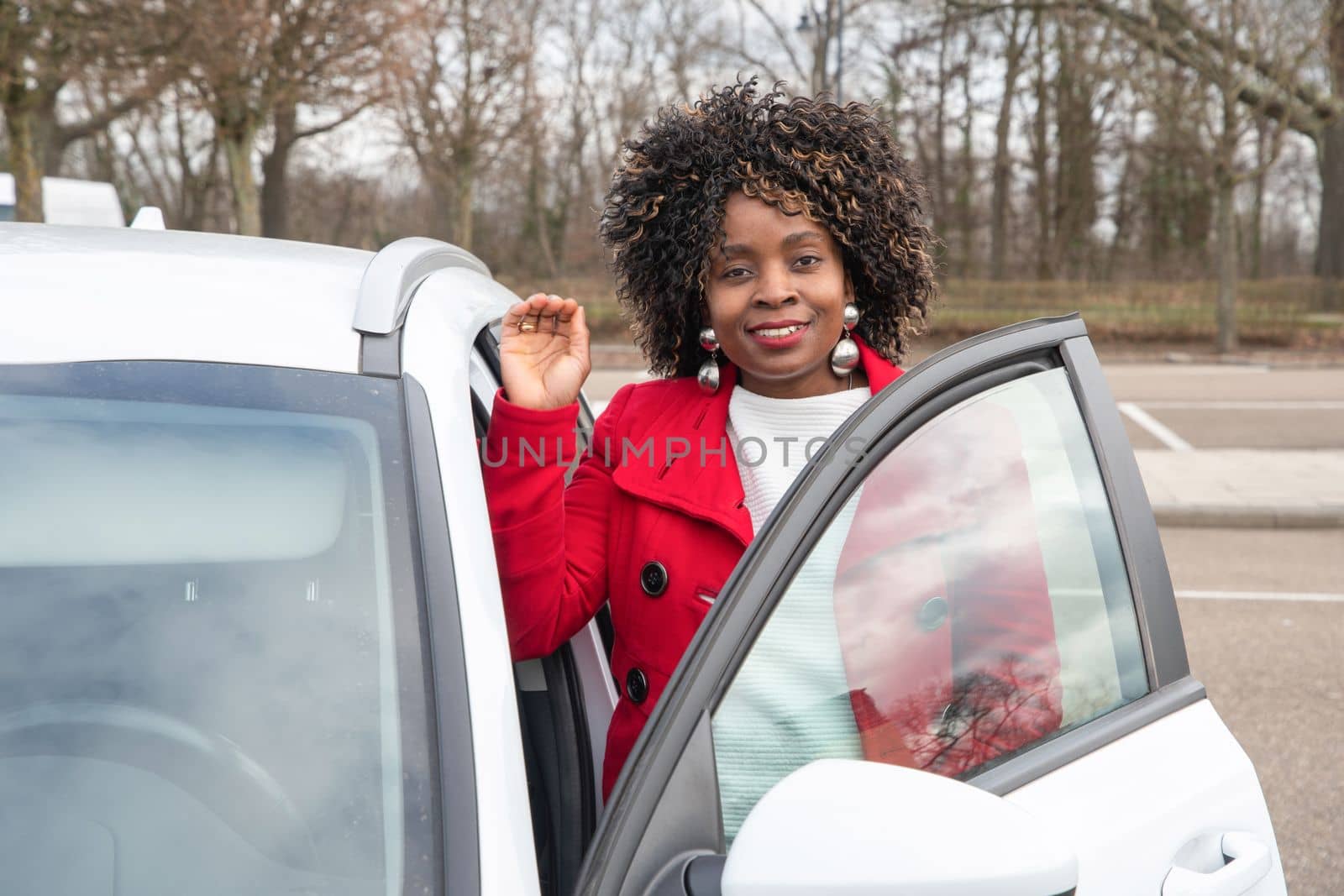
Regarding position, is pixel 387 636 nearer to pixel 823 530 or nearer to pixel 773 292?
pixel 823 530

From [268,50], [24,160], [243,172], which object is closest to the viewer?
[24,160]

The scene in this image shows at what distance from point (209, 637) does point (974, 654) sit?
0.83m

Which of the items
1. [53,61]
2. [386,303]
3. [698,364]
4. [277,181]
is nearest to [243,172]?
[53,61]

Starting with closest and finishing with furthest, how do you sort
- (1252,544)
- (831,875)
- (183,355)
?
(831,875), (183,355), (1252,544)

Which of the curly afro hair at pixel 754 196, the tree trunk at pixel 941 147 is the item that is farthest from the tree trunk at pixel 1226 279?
the curly afro hair at pixel 754 196

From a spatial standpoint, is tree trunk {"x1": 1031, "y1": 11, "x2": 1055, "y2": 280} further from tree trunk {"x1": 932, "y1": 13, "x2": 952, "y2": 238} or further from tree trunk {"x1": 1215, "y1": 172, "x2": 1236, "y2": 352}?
tree trunk {"x1": 1215, "y1": 172, "x2": 1236, "y2": 352}

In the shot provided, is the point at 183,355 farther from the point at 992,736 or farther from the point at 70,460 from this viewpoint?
the point at 992,736

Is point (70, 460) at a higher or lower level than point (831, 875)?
higher

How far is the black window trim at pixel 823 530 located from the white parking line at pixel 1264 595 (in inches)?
198

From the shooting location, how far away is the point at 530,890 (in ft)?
3.63

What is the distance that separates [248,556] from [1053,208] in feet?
111

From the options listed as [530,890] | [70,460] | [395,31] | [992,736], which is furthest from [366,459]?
[395,31]

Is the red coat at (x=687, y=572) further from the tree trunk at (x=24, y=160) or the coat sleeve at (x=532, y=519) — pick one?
the tree trunk at (x=24, y=160)

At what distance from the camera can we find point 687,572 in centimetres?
159
